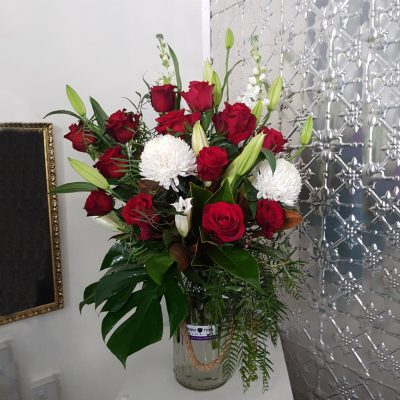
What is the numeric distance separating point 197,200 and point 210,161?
10 centimetres

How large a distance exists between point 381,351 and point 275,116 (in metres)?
0.74

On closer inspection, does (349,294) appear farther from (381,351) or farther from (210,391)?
(210,391)

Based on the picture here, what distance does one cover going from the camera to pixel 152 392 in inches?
34.7

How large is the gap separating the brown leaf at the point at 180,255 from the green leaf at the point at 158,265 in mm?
11

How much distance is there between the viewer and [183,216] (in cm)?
68

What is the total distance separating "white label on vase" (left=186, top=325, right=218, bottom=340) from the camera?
0.78m

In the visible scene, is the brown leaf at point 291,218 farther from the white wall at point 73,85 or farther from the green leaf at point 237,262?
the white wall at point 73,85

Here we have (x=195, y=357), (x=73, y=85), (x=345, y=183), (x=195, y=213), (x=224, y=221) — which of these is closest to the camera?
(x=224, y=221)

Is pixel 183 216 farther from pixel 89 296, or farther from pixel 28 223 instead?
pixel 28 223

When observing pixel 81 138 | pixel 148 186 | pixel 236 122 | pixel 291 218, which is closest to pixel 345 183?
pixel 291 218

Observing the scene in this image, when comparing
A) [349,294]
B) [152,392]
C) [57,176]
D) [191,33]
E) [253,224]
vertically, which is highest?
[191,33]

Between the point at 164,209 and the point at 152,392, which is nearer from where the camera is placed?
the point at 164,209

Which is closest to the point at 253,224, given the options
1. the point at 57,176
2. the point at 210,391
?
the point at 210,391

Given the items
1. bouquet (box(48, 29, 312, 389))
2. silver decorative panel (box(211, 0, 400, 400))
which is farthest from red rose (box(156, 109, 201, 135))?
silver decorative panel (box(211, 0, 400, 400))
